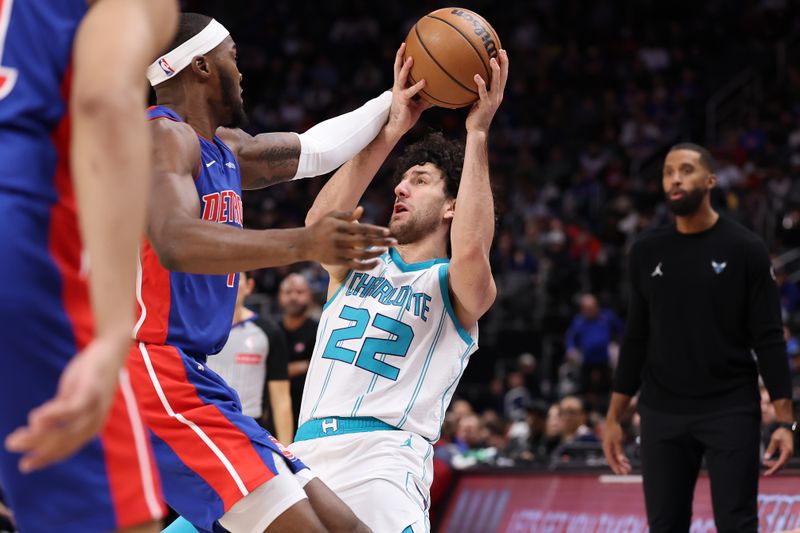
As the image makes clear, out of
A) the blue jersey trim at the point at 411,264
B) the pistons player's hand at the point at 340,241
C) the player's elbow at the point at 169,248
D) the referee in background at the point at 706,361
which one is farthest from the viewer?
the referee in background at the point at 706,361

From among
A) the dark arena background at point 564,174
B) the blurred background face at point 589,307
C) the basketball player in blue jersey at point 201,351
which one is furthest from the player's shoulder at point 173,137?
the blurred background face at point 589,307

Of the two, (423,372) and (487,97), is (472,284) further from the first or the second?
(487,97)

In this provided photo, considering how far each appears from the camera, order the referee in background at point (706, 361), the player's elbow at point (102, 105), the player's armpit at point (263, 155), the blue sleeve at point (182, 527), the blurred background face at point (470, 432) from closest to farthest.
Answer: the player's elbow at point (102, 105) → the blue sleeve at point (182, 527) → the player's armpit at point (263, 155) → the referee in background at point (706, 361) → the blurred background face at point (470, 432)

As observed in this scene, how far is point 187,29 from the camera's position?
3.74m

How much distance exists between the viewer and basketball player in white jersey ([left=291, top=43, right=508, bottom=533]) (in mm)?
4031

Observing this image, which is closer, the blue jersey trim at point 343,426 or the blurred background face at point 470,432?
the blue jersey trim at point 343,426

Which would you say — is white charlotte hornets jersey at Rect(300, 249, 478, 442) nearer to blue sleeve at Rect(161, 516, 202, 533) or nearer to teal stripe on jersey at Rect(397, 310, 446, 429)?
teal stripe on jersey at Rect(397, 310, 446, 429)

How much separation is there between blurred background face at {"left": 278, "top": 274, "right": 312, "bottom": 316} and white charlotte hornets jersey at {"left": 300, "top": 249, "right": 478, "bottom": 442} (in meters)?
4.28

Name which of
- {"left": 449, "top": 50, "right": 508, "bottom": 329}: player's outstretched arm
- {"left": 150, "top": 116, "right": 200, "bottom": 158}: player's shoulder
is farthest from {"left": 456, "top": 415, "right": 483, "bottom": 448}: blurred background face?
{"left": 150, "top": 116, "right": 200, "bottom": 158}: player's shoulder

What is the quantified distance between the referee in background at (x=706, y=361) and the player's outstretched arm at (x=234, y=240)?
3.41 meters

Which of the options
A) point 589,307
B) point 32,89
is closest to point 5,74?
point 32,89

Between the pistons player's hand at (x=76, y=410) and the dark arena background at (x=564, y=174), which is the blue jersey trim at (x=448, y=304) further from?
the dark arena background at (x=564, y=174)

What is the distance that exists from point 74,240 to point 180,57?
5.82ft

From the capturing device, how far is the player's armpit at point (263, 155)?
424 cm
